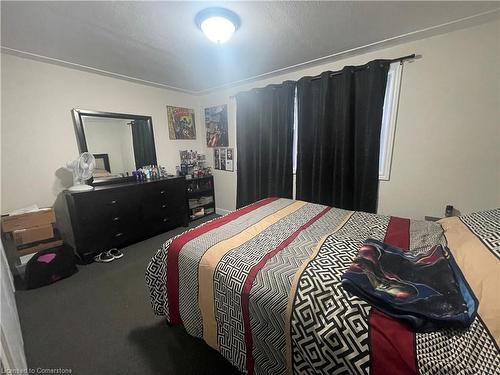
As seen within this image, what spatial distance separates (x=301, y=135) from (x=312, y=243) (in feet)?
5.75

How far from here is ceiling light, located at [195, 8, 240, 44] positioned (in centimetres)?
150

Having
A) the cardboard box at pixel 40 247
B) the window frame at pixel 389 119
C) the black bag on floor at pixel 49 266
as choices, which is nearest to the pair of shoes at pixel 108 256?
Result: the black bag on floor at pixel 49 266

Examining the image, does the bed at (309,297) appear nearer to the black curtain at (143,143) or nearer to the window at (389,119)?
the window at (389,119)

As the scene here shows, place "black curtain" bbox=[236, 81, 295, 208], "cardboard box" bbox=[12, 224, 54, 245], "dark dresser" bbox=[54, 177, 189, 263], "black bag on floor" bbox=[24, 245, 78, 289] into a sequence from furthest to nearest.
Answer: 1. "black curtain" bbox=[236, 81, 295, 208]
2. "dark dresser" bbox=[54, 177, 189, 263]
3. "cardboard box" bbox=[12, 224, 54, 245]
4. "black bag on floor" bbox=[24, 245, 78, 289]

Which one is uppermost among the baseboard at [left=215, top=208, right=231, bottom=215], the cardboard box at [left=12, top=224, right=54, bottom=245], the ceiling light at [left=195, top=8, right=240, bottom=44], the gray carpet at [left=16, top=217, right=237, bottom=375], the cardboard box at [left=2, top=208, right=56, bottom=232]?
the ceiling light at [left=195, top=8, right=240, bottom=44]

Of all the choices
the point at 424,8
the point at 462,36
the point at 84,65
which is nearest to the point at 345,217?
the point at 424,8

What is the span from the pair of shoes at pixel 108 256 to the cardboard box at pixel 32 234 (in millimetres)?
524

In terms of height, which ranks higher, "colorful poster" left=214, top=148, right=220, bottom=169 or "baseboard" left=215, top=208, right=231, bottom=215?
"colorful poster" left=214, top=148, right=220, bottom=169

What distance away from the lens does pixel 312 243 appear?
4.26 feet

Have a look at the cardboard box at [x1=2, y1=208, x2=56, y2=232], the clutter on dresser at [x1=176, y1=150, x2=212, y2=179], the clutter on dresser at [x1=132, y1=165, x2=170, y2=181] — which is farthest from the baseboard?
the cardboard box at [x1=2, y1=208, x2=56, y2=232]

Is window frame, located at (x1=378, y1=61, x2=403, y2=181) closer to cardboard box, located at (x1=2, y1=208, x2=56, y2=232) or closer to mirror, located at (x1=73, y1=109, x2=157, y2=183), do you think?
mirror, located at (x1=73, y1=109, x2=157, y2=183)

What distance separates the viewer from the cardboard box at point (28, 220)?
6.59ft

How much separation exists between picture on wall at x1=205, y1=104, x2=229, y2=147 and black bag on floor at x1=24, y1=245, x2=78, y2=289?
8.20ft

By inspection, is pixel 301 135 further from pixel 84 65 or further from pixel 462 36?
pixel 84 65
